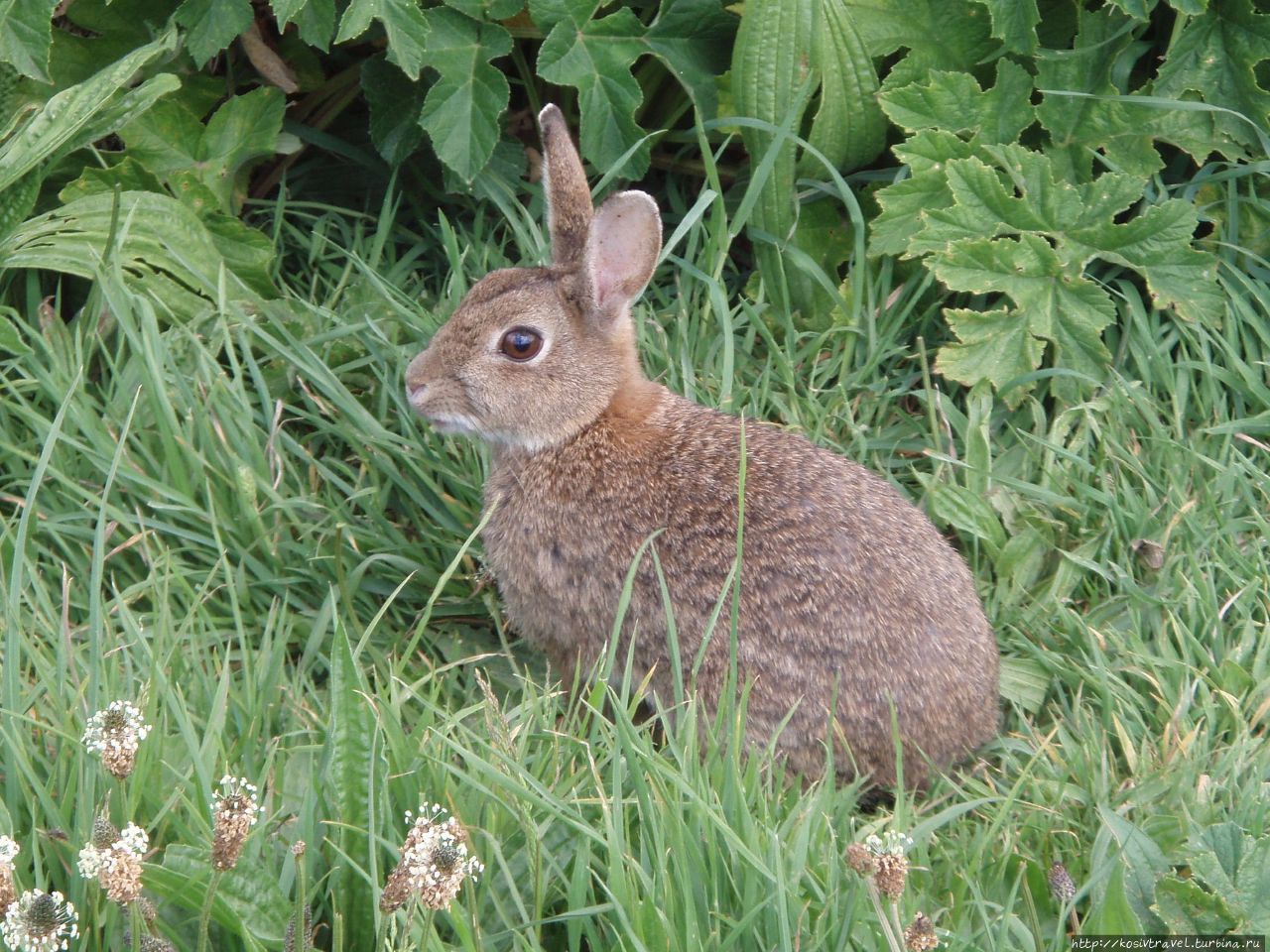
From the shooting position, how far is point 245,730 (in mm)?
2998

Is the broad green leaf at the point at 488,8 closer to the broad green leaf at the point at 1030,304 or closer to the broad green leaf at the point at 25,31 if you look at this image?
the broad green leaf at the point at 25,31

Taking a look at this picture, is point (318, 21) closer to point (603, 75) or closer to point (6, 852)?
point (603, 75)

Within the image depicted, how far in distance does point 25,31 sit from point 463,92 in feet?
3.99

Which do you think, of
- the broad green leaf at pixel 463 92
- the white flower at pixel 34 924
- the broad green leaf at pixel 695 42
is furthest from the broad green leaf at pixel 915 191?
the white flower at pixel 34 924

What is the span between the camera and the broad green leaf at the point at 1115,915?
2451 mm

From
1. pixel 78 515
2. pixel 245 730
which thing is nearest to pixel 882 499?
pixel 245 730

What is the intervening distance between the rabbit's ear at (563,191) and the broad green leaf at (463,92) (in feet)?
1.58

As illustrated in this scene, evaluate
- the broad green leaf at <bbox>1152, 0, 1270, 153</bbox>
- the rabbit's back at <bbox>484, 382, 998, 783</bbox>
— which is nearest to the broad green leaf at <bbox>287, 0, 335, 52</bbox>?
the rabbit's back at <bbox>484, 382, 998, 783</bbox>

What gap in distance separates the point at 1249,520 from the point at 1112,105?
1.35m

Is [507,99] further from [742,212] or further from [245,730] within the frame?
[245,730]

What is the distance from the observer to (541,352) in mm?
3709

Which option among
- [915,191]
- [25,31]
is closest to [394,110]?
[25,31]

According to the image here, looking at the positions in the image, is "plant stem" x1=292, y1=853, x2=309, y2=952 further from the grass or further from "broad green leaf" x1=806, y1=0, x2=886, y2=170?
"broad green leaf" x1=806, y1=0, x2=886, y2=170

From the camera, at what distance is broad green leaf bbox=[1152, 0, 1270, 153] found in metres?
4.23
